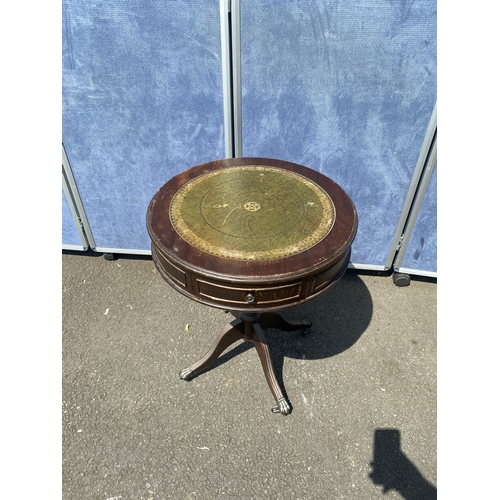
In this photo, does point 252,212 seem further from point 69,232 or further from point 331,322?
point 69,232

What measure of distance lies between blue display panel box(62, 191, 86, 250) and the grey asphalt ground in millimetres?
339

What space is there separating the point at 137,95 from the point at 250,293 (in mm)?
1668

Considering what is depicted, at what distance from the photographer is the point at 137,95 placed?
250cm

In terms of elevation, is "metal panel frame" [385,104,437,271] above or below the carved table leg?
above

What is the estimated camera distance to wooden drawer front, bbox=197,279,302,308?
1596 millimetres

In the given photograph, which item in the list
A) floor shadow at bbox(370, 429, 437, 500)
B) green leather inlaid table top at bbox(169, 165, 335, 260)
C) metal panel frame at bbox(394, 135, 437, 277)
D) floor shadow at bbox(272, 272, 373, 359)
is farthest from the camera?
floor shadow at bbox(272, 272, 373, 359)

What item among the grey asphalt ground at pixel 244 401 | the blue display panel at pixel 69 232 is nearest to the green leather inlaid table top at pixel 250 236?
the grey asphalt ground at pixel 244 401

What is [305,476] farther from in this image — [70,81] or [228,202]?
[70,81]

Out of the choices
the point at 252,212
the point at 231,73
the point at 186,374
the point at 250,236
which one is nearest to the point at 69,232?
the point at 186,374

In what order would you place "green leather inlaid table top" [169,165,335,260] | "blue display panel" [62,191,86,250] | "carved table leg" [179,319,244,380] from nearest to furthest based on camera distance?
1. "green leather inlaid table top" [169,165,335,260]
2. "carved table leg" [179,319,244,380]
3. "blue display panel" [62,191,86,250]

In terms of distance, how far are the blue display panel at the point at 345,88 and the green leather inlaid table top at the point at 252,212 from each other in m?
0.46

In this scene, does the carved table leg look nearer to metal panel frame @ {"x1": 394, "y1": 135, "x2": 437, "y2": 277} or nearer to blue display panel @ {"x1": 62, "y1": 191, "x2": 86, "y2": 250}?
metal panel frame @ {"x1": 394, "y1": 135, "x2": 437, "y2": 277}

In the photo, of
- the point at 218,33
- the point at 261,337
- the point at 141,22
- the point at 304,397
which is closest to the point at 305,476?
the point at 304,397

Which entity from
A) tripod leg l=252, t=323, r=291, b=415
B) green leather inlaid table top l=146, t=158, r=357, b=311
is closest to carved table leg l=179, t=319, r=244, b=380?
tripod leg l=252, t=323, r=291, b=415
